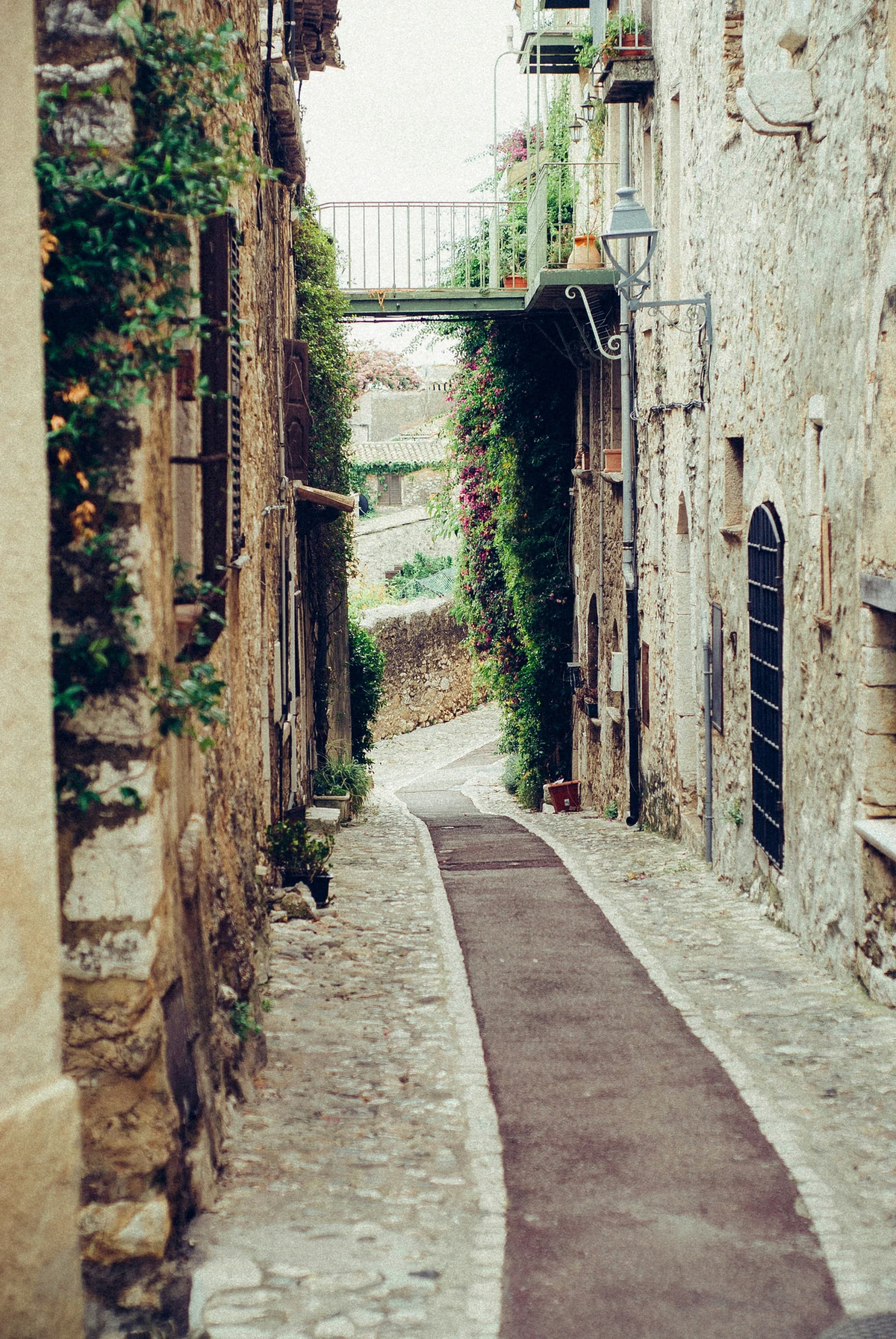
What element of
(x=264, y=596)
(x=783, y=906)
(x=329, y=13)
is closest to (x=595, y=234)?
(x=329, y=13)

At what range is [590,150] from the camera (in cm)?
1619

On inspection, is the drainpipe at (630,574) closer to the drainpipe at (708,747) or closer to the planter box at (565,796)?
the drainpipe at (708,747)

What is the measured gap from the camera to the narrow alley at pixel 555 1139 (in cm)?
395

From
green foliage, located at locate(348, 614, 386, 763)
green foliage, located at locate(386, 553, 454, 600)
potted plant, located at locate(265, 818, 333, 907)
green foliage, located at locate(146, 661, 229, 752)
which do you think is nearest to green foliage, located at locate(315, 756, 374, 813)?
green foliage, located at locate(348, 614, 386, 763)

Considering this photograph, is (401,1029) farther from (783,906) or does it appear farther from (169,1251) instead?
(783,906)

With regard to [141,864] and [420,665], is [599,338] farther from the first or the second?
[420,665]

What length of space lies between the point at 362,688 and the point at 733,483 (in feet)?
30.6

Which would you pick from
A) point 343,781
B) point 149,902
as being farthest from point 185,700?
point 343,781

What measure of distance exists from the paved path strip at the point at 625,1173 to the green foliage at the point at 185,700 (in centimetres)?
191

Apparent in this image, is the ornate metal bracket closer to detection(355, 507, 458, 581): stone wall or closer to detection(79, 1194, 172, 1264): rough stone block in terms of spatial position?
detection(79, 1194, 172, 1264): rough stone block

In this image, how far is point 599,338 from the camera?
14703 mm

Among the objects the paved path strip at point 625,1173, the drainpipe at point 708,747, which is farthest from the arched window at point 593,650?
the paved path strip at point 625,1173

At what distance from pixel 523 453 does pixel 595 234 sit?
9.83 feet

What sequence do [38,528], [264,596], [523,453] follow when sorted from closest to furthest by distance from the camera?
[38,528] → [264,596] → [523,453]
